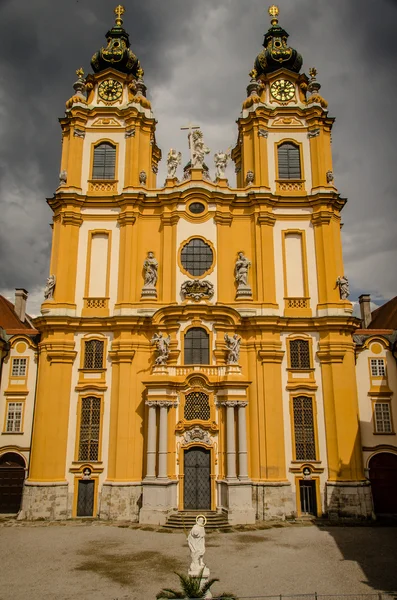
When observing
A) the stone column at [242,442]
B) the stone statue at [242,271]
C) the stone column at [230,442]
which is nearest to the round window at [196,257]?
the stone statue at [242,271]

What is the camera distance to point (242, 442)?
75.5 ft

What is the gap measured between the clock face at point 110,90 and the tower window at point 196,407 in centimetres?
1841

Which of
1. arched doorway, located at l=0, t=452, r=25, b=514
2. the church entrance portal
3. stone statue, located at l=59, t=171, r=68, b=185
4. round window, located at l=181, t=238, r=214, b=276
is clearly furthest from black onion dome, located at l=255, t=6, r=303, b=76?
arched doorway, located at l=0, t=452, r=25, b=514

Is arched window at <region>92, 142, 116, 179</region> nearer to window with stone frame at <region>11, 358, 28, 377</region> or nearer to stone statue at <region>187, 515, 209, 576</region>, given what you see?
window with stone frame at <region>11, 358, 28, 377</region>

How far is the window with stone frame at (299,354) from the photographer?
25450mm

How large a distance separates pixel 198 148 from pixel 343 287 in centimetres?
1110

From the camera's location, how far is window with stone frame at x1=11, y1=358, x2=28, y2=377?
85.7 feet

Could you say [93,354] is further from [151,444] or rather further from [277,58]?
[277,58]

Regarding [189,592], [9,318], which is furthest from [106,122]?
[189,592]

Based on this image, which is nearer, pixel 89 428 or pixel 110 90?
pixel 89 428

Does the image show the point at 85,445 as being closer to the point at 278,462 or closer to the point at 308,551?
the point at 278,462

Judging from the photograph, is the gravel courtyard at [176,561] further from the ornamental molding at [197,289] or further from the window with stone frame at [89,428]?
the ornamental molding at [197,289]

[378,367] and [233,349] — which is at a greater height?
[233,349]

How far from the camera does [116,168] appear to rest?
28.8 meters
